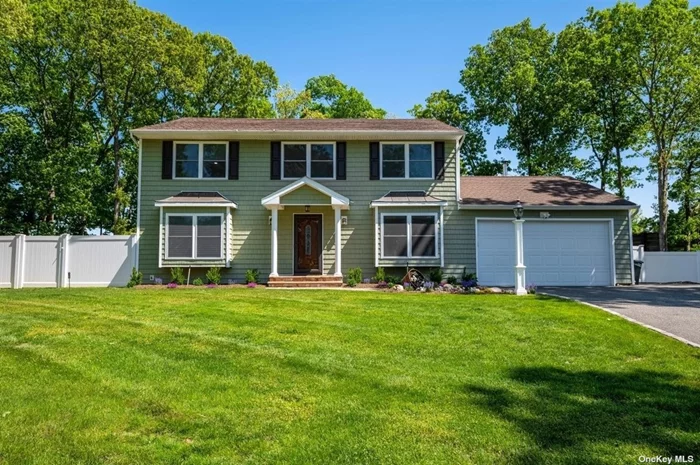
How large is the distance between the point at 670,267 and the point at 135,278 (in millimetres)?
18429

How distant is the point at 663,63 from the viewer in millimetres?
19469

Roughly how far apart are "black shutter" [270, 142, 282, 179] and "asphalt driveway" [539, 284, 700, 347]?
9.46 metres

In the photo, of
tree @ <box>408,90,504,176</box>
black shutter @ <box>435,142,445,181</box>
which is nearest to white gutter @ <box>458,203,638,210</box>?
black shutter @ <box>435,142,445,181</box>

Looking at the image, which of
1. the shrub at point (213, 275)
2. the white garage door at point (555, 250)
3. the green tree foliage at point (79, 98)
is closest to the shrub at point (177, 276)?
the shrub at point (213, 275)

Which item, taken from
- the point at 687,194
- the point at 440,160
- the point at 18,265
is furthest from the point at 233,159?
the point at 687,194

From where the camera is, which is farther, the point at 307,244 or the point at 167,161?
the point at 307,244

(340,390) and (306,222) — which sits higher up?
(306,222)

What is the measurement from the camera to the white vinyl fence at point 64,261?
42.7 ft

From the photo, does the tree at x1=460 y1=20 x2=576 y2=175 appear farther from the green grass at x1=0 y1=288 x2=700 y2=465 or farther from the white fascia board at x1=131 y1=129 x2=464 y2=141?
the green grass at x1=0 y1=288 x2=700 y2=465

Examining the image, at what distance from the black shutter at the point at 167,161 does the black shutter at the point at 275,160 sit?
3.22 meters

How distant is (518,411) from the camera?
3.55 metres

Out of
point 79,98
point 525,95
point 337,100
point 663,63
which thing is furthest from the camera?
point 337,100

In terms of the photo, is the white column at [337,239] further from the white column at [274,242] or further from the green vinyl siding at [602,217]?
the green vinyl siding at [602,217]

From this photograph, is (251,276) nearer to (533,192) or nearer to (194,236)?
(194,236)
